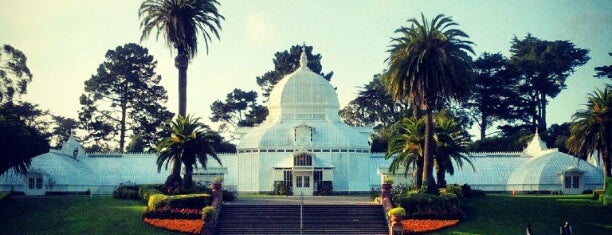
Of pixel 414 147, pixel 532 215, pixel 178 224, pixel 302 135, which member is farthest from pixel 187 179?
pixel 532 215

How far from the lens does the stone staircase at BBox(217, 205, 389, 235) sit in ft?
187

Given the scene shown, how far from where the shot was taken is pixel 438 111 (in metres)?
102

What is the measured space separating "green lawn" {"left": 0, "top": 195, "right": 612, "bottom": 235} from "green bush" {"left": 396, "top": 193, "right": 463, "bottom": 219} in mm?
1272

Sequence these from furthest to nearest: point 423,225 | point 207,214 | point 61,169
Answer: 1. point 61,169
2. point 423,225
3. point 207,214

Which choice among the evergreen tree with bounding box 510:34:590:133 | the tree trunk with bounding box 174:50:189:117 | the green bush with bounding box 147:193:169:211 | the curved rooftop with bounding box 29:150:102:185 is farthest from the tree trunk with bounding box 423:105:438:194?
the evergreen tree with bounding box 510:34:590:133

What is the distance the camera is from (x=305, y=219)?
59281 mm

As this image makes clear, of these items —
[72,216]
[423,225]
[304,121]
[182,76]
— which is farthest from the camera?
[304,121]

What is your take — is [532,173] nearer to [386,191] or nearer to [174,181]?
[386,191]

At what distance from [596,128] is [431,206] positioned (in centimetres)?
1735

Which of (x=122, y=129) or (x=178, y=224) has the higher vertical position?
(x=122, y=129)

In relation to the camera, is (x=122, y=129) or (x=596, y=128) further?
(x=122, y=129)

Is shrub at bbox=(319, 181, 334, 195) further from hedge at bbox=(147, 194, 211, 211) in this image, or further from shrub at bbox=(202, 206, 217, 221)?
shrub at bbox=(202, 206, 217, 221)

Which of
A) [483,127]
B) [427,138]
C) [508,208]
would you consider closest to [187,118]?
[427,138]

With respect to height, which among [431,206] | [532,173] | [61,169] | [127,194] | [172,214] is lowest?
[172,214]
